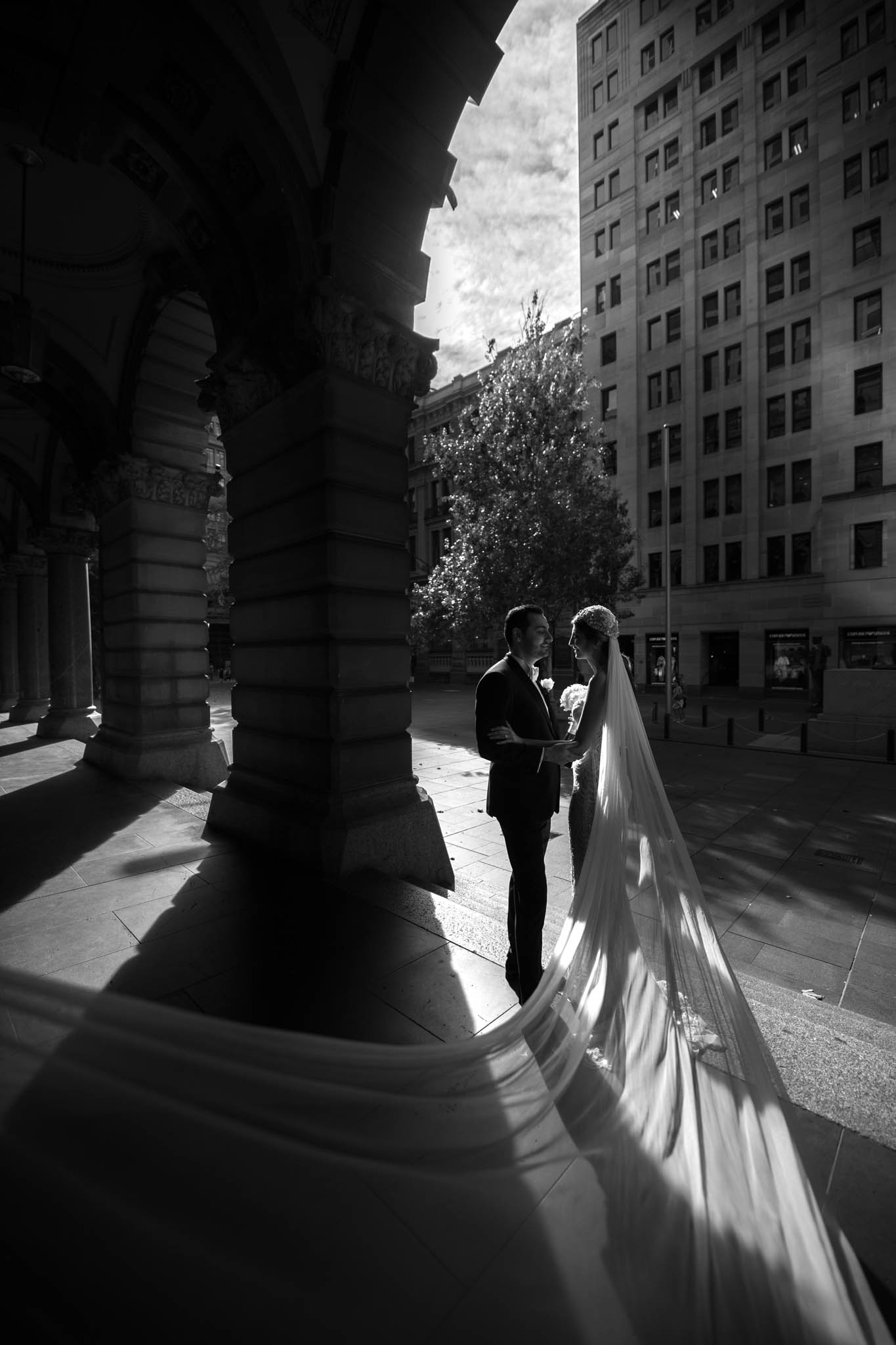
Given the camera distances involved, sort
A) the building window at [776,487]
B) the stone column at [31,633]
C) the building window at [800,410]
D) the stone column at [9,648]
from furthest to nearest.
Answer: the building window at [776,487] → the building window at [800,410] → the stone column at [9,648] → the stone column at [31,633]

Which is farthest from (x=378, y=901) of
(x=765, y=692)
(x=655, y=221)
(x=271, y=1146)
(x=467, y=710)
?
(x=655, y=221)

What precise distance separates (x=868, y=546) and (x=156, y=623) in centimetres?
2864

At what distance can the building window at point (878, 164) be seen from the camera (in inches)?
981

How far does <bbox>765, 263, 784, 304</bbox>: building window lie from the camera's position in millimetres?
28328

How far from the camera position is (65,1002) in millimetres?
2727

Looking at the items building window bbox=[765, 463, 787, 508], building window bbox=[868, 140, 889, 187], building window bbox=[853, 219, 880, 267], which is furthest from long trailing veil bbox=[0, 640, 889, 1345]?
building window bbox=[868, 140, 889, 187]

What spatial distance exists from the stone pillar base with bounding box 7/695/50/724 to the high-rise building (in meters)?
26.9

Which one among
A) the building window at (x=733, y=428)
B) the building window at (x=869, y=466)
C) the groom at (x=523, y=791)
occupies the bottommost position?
the groom at (x=523, y=791)

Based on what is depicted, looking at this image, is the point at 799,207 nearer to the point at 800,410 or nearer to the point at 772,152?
the point at 772,152

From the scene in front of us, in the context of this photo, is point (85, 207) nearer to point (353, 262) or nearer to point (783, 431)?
point (353, 262)

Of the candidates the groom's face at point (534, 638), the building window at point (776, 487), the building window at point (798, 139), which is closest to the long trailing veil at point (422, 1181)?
the groom's face at point (534, 638)

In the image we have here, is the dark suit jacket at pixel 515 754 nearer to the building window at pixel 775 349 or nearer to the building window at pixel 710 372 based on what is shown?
the building window at pixel 775 349

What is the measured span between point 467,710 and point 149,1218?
21.9 m

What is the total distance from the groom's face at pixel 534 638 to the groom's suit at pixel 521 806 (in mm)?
237
